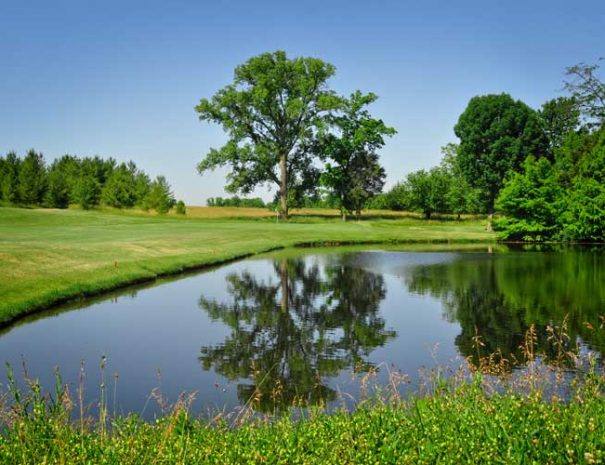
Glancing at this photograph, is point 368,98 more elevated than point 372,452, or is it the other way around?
point 368,98

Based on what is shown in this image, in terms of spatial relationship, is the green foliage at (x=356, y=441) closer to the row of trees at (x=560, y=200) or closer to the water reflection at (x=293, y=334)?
the water reflection at (x=293, y=334)

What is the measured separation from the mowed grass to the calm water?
147 centimetres

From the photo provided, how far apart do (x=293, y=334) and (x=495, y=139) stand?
3082 inches

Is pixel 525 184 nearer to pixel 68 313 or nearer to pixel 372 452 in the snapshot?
pixel 68 313

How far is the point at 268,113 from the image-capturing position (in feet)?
270

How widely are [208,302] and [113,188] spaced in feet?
280

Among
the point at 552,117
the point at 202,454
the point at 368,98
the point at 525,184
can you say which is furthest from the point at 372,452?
the point at 552,117

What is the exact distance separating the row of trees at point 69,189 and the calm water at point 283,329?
7039 centimetres

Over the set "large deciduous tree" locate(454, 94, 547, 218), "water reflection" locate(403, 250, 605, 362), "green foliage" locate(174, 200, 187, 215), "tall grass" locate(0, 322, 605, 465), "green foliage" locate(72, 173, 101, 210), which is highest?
"large deciduous tree" locate(454, 94, 547, 218)

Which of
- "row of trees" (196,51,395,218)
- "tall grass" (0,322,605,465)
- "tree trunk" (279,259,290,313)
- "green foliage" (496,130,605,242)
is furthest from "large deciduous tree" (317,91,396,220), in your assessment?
"tall grass" (0,322,605,465)

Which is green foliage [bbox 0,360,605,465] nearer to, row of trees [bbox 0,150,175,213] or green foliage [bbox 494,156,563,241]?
green foliage [bbox 494,156,563,241]

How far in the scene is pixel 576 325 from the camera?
18516 mm

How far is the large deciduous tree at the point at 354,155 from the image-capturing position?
86312 millimetres

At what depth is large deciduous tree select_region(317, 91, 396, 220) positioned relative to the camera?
8631 centimetres
